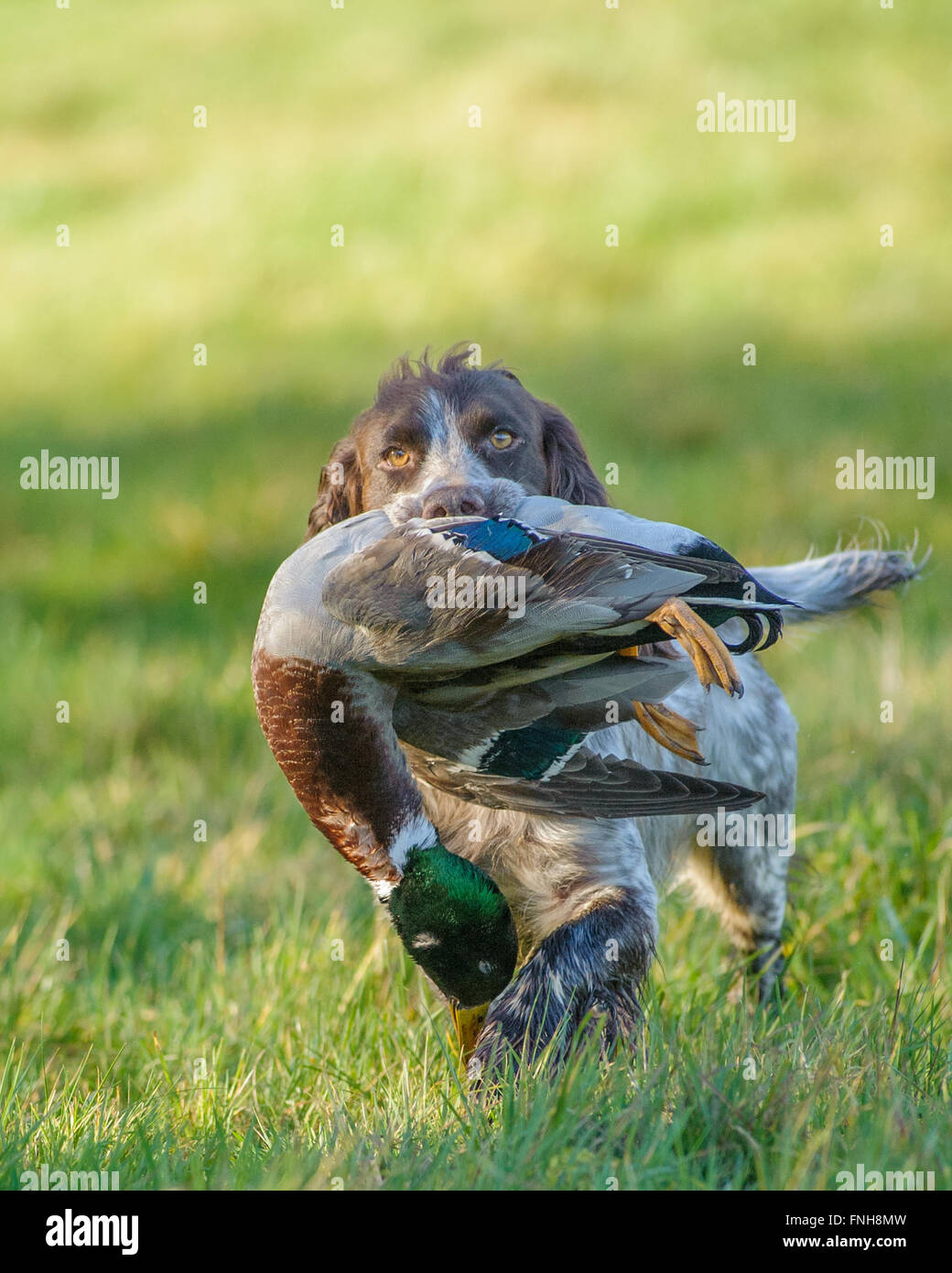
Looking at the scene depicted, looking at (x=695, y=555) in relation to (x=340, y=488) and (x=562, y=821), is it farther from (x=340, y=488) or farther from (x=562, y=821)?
(x=340, y=488)

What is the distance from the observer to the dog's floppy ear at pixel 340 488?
386 centimetres

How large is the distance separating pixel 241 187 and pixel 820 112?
5.39 m

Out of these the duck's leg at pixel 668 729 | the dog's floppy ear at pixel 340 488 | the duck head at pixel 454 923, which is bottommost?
the duck head at pixel 454 923

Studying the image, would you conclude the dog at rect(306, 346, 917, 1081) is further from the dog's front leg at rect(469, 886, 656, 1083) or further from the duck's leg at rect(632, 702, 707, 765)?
the duck's leg at rect(632, 702, 707, 765)

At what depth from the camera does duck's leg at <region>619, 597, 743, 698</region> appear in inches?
98.2

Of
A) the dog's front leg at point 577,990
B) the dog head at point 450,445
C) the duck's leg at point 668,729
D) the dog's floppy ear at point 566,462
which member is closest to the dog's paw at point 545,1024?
the dog's front leg at point 577,990

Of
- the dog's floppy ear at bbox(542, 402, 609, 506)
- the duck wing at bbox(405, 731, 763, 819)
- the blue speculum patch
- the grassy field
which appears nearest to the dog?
the dog's floppy ear at bbox(542, 402, 609, 506)

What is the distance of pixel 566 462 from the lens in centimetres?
386

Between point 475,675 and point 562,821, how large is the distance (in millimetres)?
904

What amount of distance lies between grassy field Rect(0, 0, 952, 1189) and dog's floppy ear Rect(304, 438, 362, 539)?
3.67 feet

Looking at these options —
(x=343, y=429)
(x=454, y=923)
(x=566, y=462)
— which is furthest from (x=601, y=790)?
(x=343, y=429)

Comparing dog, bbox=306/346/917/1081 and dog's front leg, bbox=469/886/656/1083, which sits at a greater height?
Result: dog, bbox=306/346/917/1081

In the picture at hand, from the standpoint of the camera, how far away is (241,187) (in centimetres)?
1403

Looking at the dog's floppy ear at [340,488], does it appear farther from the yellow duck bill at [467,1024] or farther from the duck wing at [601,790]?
the yellow duck bill at [467,1024]
